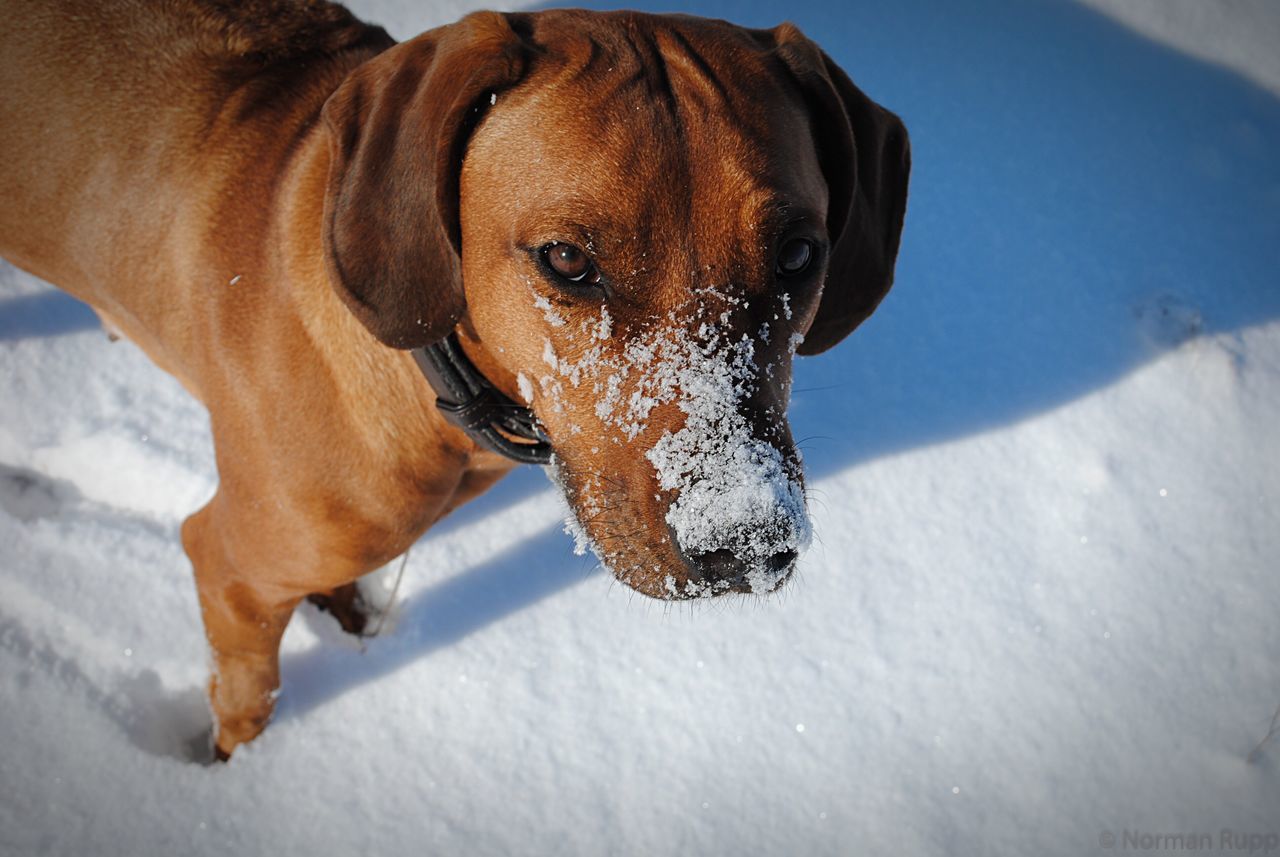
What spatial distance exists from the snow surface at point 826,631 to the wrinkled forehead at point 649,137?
145 cm

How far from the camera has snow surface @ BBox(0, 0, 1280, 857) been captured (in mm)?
2340

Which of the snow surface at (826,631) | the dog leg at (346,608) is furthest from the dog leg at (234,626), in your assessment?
the dog leg at (346,608)

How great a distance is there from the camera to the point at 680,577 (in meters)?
1.33

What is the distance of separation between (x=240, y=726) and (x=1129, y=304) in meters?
3.52

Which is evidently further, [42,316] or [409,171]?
[42,316]

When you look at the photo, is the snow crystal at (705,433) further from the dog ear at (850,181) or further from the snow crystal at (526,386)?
the dog ear at (850,181)

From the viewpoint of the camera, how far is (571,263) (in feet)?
4.43

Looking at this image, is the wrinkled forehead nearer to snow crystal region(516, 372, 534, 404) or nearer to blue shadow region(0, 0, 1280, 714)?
snow crystal region(516, 372, 534, 404)

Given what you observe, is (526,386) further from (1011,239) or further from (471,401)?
(1011,239)

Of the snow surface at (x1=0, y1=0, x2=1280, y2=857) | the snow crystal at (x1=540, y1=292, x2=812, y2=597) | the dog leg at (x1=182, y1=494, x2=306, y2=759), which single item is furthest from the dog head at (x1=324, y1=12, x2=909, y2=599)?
the snow surface at (x1=0, y1=0, x2=1280, y2=857)

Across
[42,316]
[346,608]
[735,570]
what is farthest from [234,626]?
[42,316]

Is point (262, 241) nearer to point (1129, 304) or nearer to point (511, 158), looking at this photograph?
point (511, 158)

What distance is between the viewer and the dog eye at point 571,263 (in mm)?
1343

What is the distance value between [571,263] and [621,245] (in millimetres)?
100
